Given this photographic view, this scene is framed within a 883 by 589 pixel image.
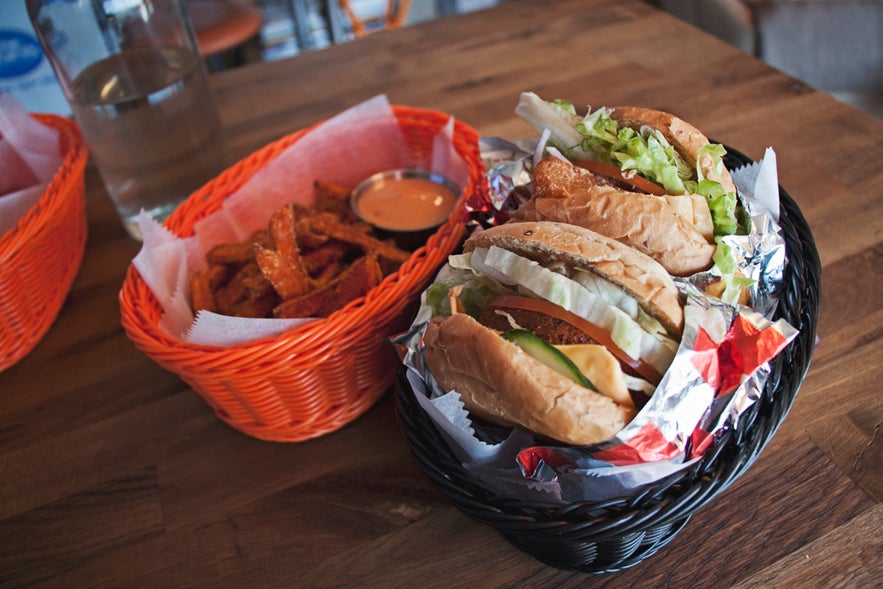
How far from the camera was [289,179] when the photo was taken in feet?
4.57

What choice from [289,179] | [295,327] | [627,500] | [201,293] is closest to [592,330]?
[627,500]

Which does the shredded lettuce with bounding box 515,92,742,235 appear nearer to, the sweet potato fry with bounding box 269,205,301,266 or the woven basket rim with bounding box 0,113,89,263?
the sweet potato fry with bounding box 269,205,301,266

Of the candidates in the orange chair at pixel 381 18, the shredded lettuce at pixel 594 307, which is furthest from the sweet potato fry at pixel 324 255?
the orange chair at pixel 381 18

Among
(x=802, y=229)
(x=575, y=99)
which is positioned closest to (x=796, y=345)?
(x=802, y=229)

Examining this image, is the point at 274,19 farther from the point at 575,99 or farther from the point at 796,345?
the point at 796,345

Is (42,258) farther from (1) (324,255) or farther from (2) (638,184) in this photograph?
(2) (638,184)

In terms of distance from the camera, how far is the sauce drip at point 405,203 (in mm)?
1297

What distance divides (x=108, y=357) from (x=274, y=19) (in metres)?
4.36

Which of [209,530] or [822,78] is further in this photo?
[822,78]

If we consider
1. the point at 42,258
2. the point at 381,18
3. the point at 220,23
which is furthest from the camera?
the point at 381,18

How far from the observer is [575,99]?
5.91 ft

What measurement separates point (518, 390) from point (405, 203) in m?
0.72

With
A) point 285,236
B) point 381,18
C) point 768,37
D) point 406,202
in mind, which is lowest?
point 381,18

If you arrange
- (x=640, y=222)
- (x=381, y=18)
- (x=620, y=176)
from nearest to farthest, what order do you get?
1. (x=640, y=222)
2. (x=620, y=176)
3. (x=381, y=18)
